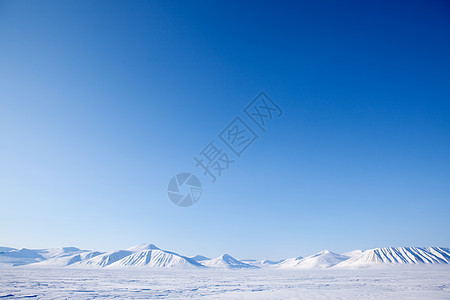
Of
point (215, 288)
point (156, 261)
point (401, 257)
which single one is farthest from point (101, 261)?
point (401, 257)

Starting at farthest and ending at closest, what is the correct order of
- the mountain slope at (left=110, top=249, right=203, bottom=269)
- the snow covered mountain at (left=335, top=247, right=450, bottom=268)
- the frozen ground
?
the mountain slope at (left=110, top=249, right=203, bottom=269), the snow covered mountain at (left=335, top=247, right=450, bottom=268), the frozen ground

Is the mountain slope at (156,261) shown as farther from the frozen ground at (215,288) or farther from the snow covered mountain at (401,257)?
the frozen ground at (215,288)

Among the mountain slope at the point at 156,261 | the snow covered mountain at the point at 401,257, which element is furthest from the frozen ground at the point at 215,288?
the snow covered mountain at the point at 401,257

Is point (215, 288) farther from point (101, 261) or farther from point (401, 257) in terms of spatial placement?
point (401, 257)

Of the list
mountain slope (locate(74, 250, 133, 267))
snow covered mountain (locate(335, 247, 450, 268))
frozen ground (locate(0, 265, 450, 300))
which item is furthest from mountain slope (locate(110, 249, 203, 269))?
frozen ground (locate(0, 265, 450, 300))

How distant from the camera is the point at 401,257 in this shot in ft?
565

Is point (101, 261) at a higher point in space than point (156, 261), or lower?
lower

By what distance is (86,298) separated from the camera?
2652 centimetres

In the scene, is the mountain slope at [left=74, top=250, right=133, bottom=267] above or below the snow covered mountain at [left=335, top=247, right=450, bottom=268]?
below

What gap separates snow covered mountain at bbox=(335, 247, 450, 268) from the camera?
164000 millimetres

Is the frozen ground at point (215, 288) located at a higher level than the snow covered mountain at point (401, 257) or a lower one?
lower

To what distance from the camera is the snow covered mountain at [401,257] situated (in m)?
164

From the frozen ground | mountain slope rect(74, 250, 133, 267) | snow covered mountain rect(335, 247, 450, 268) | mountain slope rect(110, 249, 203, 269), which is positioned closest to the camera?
the frozen ground

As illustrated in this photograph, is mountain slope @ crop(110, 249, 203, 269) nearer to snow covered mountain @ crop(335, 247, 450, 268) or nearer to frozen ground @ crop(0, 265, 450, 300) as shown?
snow covered mountain @ crop(335, 247, 450, 268)
